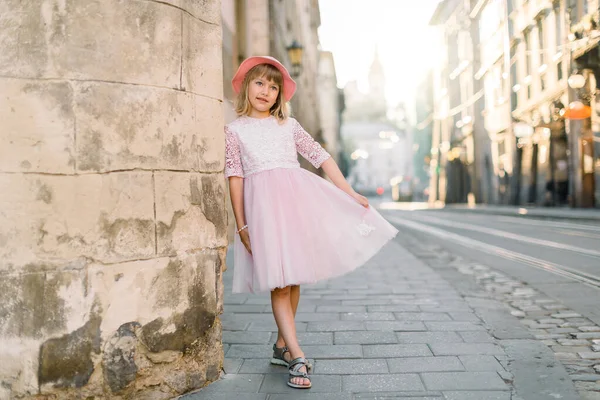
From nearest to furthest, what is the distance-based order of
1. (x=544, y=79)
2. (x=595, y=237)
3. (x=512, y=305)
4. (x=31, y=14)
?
(x=31, y=14) < (x=512, y=305) < (x=595, y=237) < (x=544, y=79)

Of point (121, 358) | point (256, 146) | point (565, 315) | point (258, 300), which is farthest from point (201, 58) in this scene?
point (565, 315)

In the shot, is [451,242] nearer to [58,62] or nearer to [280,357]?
[280,357]

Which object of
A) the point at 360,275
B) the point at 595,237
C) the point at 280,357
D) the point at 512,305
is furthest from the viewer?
the point at 595,237

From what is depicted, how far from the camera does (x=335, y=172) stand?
129 inches

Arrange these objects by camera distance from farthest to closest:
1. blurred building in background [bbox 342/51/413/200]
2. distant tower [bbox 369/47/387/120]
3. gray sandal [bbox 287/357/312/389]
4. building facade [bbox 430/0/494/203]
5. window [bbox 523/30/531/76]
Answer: distant tower [bbox 369/47/387/120], blurred building in background [bbox 342/51/413/200], building facade [bbox 430/0/494/203], window [bbox 523/30/531/76], gray sandal [bbox 287/357/312/389]

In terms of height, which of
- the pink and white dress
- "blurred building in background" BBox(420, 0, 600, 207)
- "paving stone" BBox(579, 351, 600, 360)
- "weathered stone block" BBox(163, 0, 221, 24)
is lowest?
"paving stone" BBox(579, 351, 600, 360)

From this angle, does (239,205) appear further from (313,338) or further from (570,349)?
(570,349)

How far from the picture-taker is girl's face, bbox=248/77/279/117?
10.5 feet

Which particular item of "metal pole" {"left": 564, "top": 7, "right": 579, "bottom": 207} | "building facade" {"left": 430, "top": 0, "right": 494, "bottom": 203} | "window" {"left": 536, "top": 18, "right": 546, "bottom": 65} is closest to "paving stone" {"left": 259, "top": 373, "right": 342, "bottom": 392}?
"metal pole" {"left": 564, "top": 7, "right": 579, "bottom": 207}

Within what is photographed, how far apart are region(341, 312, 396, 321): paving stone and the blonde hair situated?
5.67ft

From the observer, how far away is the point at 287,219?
120 inches

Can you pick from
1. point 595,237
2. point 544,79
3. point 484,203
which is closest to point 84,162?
point 595,237

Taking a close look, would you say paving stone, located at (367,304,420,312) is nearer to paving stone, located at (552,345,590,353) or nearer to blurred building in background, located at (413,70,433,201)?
Answer: paving stone, located at (552,345,590,353)

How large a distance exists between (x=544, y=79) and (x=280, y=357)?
23.2 meters
